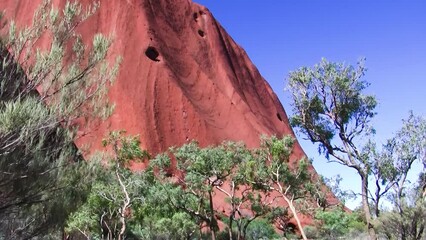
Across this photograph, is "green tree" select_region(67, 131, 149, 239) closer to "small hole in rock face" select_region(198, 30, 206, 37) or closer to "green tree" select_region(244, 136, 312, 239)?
"green tree" select_region(244, 136, 312, 239)

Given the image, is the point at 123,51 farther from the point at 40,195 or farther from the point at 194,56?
the point at 40,195

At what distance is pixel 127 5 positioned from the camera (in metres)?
48.0

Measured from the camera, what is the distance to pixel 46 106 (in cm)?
855

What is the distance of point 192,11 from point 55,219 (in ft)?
160

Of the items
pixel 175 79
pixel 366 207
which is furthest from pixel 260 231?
pixel 366 207

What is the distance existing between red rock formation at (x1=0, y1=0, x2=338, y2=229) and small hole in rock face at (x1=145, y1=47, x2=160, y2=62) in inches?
3.9

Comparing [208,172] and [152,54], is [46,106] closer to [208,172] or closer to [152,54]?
[208,172]

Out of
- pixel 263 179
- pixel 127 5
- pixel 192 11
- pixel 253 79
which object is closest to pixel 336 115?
pixel 263 179

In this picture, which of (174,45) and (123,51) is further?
(174,45)

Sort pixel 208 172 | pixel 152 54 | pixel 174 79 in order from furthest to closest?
1. pixel 152 54
2. pixel 174 79
3. pixel 208 172

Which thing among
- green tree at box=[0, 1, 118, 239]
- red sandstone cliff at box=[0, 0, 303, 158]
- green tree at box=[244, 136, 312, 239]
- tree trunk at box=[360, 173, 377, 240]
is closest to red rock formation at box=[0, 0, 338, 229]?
red sandstone cliff at box=[0, 0, 303, 158]

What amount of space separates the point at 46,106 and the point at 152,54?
3878 cm

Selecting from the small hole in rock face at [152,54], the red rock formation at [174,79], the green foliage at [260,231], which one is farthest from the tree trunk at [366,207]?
the small hole in rock face at [152,54]

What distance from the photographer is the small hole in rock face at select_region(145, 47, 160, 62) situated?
1823 inches
